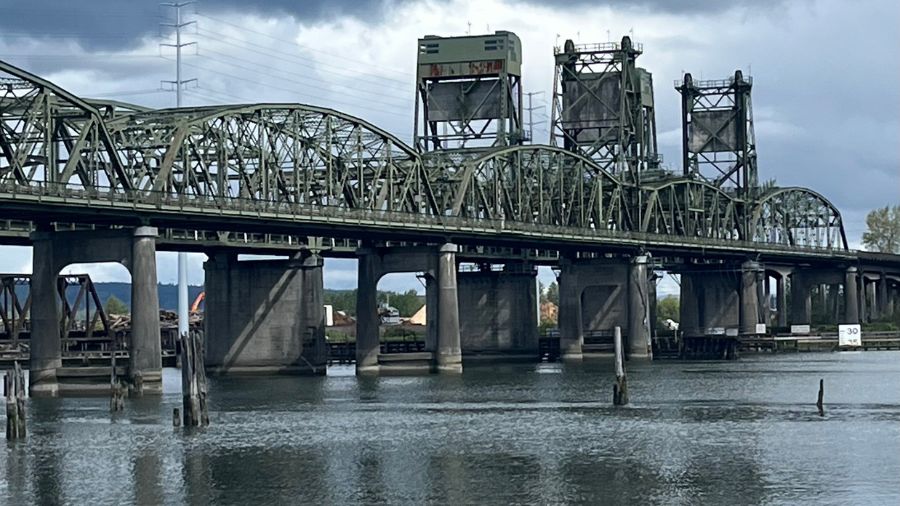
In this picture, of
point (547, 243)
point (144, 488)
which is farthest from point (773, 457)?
point (547, 243)

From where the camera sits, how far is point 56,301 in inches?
4953

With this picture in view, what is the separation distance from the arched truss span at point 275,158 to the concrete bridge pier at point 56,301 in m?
5.17

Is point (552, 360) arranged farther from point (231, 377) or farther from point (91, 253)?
point (91, 253)

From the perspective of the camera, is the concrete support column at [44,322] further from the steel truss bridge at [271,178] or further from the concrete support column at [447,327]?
the concrete support column at [447,327]

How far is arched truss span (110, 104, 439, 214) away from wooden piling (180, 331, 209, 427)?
34.1 m

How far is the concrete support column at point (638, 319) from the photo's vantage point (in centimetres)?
18712

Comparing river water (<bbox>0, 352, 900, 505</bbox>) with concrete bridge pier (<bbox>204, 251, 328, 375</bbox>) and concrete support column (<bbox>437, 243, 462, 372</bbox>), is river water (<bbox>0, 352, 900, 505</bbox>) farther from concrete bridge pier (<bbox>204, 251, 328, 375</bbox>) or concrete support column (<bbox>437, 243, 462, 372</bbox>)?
concrete bridge pier (<bbox>204, 251, 328, 375</bbox>)

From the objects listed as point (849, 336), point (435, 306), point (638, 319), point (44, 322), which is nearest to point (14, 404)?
point (44, 322)

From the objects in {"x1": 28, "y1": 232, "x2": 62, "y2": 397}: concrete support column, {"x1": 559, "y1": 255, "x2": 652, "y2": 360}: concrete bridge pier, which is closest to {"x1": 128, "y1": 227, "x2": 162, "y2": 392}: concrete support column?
{"x1": 28, "y1": 232, "x2": 62, "y2": 397}: concrete support column

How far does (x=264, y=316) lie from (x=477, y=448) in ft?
262

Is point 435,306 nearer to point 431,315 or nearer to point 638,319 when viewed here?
point 431,315

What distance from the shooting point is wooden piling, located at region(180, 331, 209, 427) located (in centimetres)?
8869

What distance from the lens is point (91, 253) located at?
123750 millimetres

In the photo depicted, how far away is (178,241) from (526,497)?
90437mm
